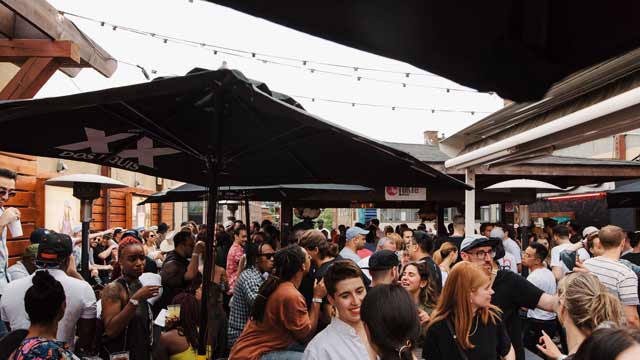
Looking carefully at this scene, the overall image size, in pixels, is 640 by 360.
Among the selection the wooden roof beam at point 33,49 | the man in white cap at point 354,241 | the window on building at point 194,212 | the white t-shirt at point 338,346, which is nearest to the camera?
the white t-shirt at point 338,346

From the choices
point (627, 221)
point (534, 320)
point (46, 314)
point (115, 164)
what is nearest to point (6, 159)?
point (115, 164)

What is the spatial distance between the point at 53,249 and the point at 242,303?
1.61 meters

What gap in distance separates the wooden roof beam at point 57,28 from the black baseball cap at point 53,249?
2.42 metres

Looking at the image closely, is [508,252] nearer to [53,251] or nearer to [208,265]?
[208,265]

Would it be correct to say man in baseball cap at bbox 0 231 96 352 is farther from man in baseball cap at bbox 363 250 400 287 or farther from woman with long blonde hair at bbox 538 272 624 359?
woman with long blonde hair at bbox 538 272 624 359

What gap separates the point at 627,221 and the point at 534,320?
15677 millimetres

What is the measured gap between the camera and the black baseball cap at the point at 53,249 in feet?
11.2

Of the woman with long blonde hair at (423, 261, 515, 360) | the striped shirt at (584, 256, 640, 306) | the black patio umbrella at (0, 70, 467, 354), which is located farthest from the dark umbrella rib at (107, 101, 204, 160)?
the striped shirt at (584, 256, 640, 306)

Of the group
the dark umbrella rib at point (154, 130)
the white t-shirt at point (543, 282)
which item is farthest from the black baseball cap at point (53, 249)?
the white t-shirt at point (543, 282)

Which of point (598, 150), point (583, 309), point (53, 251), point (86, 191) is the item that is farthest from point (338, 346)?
point (598, 150)

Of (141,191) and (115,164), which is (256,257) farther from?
(141,191)

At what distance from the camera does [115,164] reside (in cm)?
379

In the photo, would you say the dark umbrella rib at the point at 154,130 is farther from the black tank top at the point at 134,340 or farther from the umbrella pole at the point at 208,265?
the black tank top at the point at 134,340

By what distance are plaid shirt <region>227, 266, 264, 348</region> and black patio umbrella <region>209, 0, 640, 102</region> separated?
11.0ft
